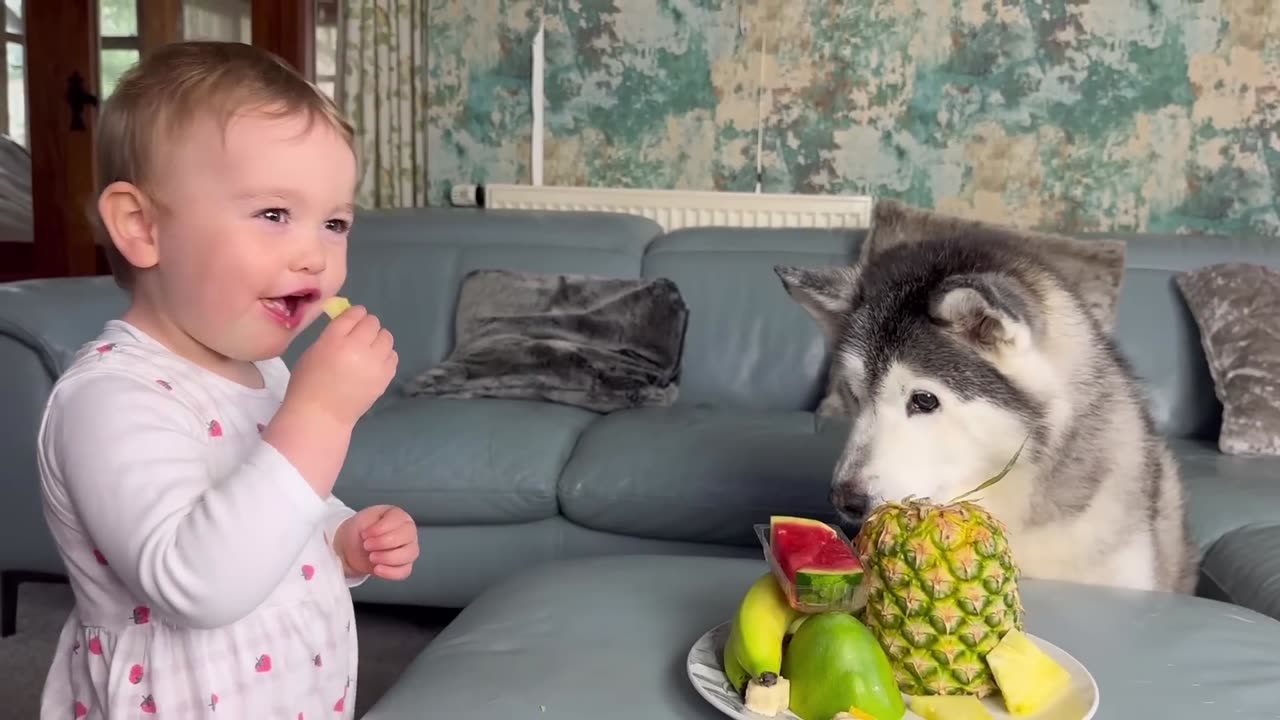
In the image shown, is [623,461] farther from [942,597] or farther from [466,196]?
[466,196]

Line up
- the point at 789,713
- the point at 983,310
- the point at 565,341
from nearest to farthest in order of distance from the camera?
1. the point at 789,713
2. the point at 983,310
3. the point at 565,341

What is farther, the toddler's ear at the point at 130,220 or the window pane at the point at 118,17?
the window pane at the point at 118,17

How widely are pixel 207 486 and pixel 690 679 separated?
1.68 feet

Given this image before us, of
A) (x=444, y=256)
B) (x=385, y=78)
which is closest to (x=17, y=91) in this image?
(x=385, y=78)

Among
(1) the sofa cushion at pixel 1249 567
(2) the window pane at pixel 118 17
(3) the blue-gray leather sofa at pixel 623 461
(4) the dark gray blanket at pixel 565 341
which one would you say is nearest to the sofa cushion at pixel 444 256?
(4) the dark gray blanket at pixel 565 341

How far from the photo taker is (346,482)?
7.70 ft

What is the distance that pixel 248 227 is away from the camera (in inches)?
33.9

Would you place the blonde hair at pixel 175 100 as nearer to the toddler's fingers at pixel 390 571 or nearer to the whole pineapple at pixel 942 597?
the toddler's fingers at pixel 390 571

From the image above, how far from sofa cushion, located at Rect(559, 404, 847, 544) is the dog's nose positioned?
0.62 metres

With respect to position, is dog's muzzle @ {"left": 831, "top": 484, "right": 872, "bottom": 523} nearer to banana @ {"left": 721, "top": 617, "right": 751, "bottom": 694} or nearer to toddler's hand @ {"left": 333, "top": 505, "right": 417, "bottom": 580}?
banana @ {"left": 721, "top": 617, "right": 751, "bottom": 694}

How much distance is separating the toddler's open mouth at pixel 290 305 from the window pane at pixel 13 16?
4728mm

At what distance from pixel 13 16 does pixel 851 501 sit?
4.84 metres

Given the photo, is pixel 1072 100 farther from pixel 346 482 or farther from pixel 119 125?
pixel 119 125

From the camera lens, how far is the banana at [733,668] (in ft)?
3.09
